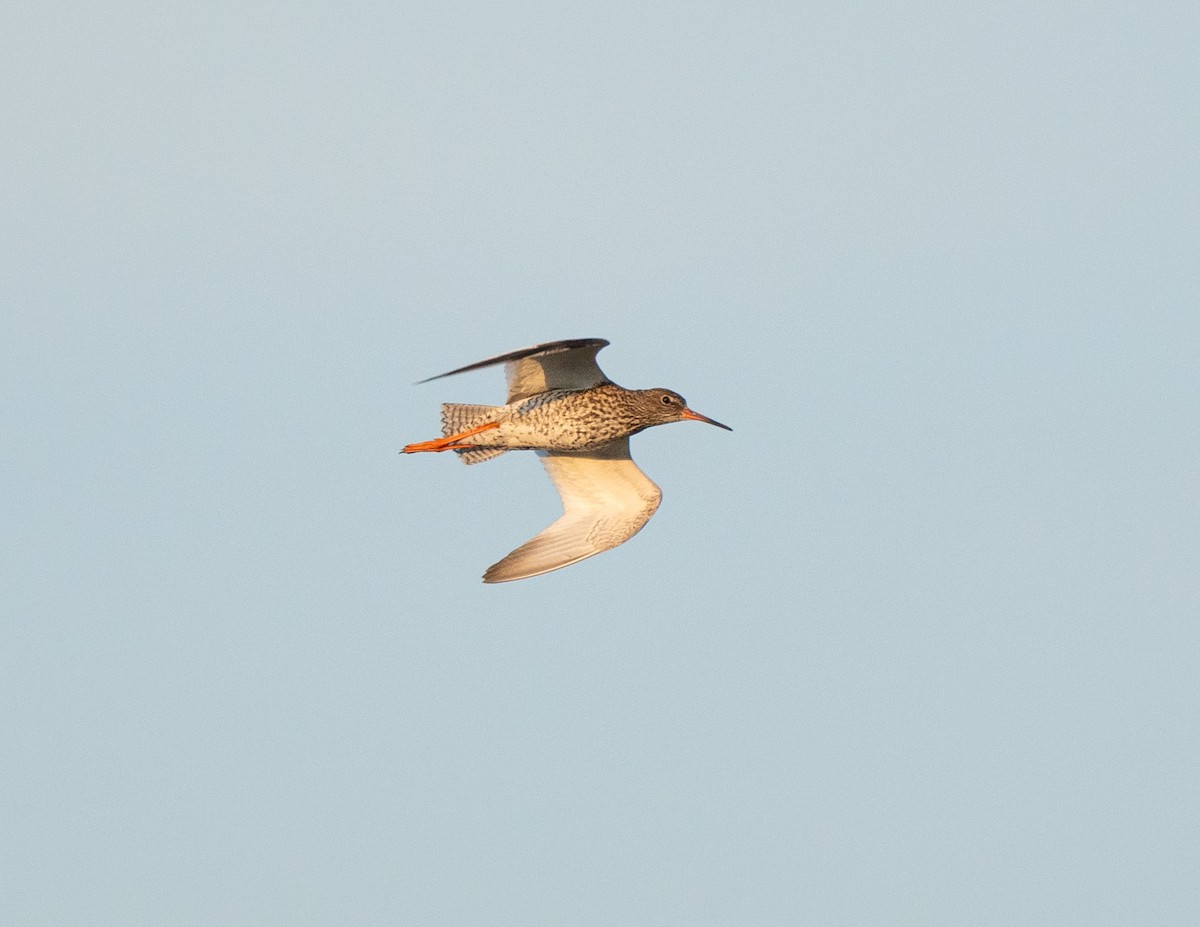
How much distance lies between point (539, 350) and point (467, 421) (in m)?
3.50

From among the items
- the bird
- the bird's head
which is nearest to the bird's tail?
the bird

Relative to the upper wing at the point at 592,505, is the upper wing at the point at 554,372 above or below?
above

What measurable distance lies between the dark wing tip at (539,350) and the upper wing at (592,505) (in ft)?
8.43

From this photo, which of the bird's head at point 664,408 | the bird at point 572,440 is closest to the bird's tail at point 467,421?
the bird at point 572,440

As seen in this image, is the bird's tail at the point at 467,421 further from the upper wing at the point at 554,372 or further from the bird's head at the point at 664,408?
the bird's head at the point at 664,408

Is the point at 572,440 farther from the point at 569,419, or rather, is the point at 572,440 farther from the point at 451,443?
the point at 451,443

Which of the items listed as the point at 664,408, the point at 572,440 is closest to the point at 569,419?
the point at 572,440

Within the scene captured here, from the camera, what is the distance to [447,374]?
1784cm

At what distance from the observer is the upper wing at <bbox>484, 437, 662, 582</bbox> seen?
23.1 m

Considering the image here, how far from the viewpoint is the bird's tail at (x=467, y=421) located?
74.7ft

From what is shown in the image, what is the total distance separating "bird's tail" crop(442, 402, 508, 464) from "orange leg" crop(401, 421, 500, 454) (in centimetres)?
8

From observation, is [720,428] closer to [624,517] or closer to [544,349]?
[624,517]

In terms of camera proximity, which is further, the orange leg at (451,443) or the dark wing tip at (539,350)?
the orange leg at (451,443)

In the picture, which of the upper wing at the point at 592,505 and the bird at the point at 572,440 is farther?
the upper wing at the point at 592,505
